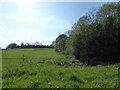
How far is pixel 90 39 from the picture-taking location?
1194 inches

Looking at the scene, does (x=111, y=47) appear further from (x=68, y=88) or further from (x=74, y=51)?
(x=68, y=88)

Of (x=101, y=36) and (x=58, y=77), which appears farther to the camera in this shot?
(x=101, y=36)

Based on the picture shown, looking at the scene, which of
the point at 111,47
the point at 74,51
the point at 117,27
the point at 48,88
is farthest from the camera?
the point at 74,51

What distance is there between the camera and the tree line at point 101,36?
93.1 ft

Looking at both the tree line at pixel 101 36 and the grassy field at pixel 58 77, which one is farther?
the tree line at pixel 101 36

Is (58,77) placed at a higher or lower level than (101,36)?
lower

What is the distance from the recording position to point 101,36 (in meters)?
29.3

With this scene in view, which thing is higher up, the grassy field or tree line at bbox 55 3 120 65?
tree line at bbox 55 3 120 65

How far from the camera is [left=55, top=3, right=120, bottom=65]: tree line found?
28.4 metres

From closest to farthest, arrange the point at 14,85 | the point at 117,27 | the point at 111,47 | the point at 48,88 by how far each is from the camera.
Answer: the point at 48,88 → the point at 14,85 → the point at 117,27 → the point at 111,47

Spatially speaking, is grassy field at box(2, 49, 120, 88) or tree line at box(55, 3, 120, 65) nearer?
grassy field at box(2, 49, 120, 88)

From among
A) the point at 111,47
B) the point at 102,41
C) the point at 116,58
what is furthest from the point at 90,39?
the point at 116,58

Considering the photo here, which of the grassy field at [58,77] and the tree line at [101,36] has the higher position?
the tree line at [101,36]

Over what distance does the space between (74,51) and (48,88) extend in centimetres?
2799
